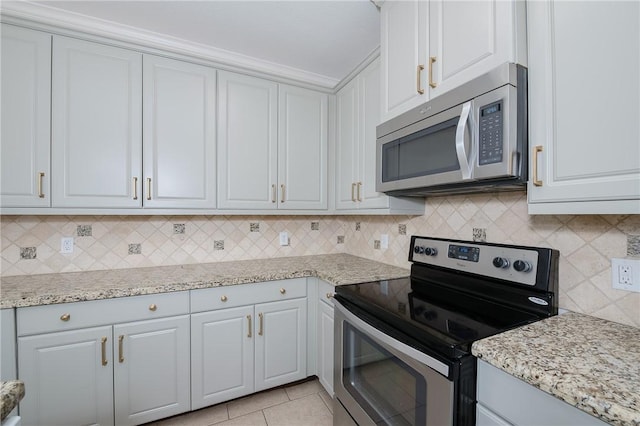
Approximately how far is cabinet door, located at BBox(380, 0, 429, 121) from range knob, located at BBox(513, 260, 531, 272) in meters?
Answer: 0.83

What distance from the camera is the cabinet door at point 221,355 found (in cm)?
170

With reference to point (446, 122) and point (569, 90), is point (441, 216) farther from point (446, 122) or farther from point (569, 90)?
point (569, 90)

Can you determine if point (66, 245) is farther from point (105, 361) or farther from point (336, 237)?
point (336, 237)

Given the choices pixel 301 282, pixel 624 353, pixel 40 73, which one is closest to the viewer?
pixel 624 353

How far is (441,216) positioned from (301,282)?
3.36 ft

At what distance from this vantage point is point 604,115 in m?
0.81

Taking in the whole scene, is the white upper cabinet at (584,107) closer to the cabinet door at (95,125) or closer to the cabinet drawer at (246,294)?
the cabinet drawer at (246,294)

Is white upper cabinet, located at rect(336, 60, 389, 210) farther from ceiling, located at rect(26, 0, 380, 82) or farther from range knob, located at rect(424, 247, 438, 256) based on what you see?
range knob, located at rect(424, 247, 438, 256)

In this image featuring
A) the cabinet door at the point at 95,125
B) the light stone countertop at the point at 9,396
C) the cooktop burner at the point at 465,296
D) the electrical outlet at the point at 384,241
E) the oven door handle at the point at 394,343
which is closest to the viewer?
the light stone countertop at the point at 9,396

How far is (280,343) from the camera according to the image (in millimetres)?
1927

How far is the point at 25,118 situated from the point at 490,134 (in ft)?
7.49

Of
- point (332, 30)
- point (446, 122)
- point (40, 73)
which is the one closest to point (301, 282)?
point (446, 122)

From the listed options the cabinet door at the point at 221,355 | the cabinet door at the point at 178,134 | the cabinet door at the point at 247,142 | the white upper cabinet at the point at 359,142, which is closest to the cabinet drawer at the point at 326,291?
the cabinet door at the point at 221,355

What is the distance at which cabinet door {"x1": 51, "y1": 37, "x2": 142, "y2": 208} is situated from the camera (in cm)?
159
